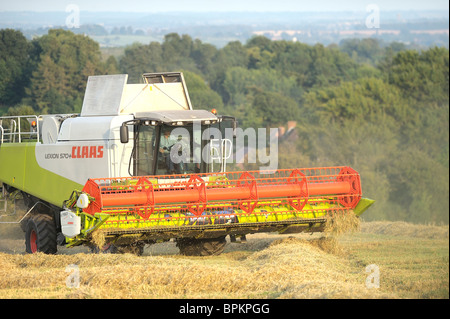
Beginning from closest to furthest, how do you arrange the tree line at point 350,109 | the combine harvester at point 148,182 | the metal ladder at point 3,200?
the combine harvester at point 148,182 < the metal ladder at point 3,200 < the tree line at point 350,109

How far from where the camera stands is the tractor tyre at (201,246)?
9.68 m

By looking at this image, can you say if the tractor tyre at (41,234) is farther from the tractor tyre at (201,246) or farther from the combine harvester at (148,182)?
the tractor tyre at (201,246)

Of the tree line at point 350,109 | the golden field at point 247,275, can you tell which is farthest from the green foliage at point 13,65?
the golden field at point 247,275

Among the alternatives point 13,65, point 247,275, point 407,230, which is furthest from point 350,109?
point 247,275

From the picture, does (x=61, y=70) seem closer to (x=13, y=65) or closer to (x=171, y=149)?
(x=13, y=65)

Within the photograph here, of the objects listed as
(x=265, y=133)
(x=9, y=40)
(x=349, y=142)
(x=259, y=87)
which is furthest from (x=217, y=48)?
(x=9, y=40)

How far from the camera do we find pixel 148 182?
8.84 metres

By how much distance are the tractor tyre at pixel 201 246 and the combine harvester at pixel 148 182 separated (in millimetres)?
15

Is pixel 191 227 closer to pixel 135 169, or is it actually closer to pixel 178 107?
pixel 135 169

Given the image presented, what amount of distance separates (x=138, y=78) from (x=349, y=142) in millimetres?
24645

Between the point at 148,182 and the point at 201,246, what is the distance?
139cm

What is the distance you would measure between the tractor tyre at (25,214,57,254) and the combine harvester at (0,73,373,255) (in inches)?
0.6

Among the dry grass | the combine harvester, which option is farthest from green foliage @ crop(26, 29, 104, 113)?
the combine harvester

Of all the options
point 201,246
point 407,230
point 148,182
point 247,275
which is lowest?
point 407,230
